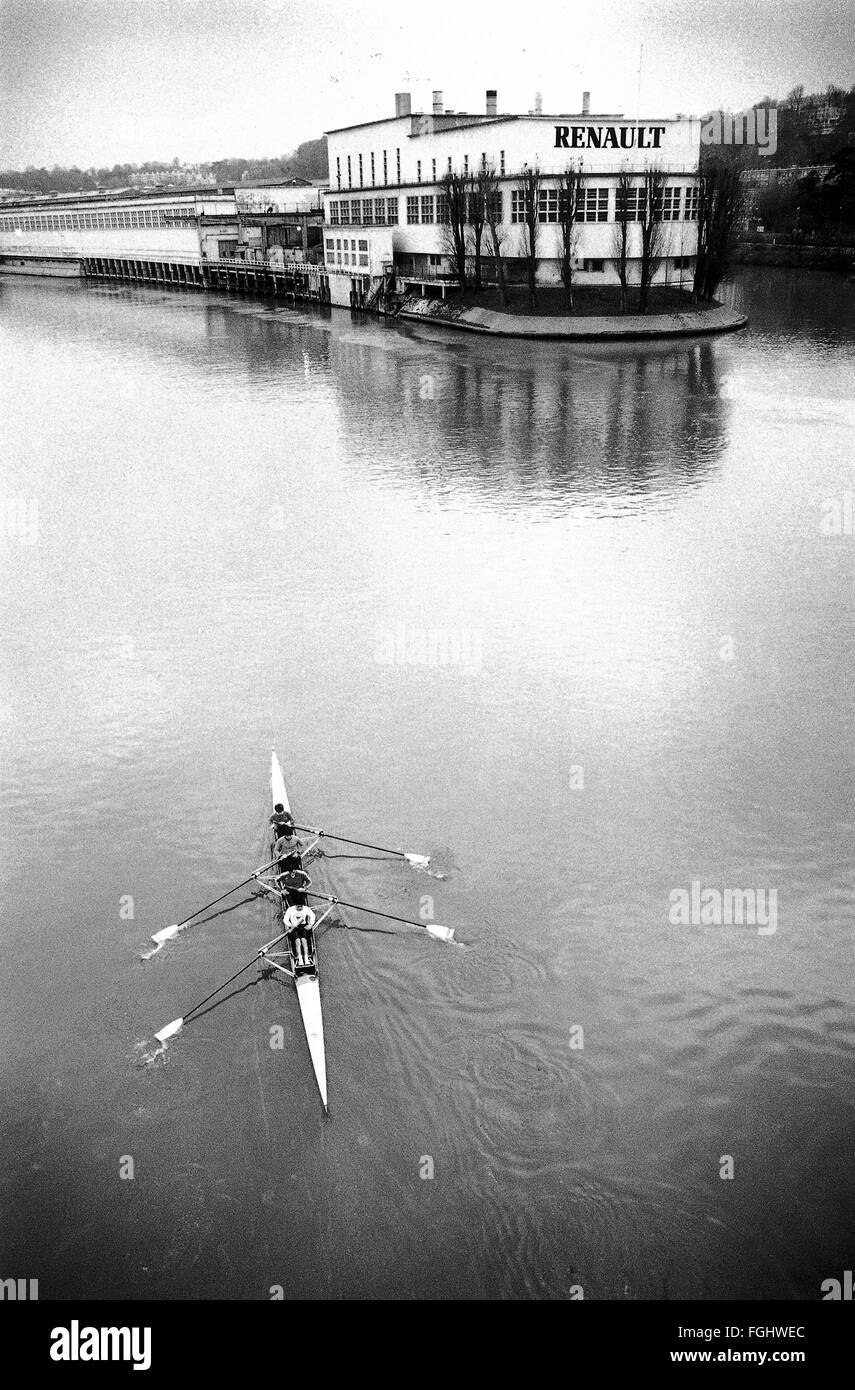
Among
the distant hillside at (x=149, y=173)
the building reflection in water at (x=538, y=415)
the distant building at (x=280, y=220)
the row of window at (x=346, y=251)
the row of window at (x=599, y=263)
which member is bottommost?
the building reflection in water at (x=538, y=415)

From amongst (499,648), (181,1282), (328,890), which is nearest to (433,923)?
(328,890)

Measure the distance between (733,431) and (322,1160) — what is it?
26.9 meters

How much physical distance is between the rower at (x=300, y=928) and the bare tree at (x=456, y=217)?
161 ft

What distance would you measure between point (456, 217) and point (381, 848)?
48.4m

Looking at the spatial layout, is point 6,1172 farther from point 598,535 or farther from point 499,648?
point 598,535

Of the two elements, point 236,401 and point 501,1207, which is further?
point 236,401

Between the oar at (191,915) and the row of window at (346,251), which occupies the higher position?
the row of window at (346,251)

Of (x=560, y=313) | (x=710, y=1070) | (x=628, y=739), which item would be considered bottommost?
(x=710, y=1070)

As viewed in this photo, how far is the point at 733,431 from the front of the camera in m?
31.1

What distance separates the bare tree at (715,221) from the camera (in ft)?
166

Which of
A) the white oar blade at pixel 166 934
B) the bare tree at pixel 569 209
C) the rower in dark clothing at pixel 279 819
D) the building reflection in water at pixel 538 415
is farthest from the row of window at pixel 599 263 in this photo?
the white oar blade at pixel 166 934

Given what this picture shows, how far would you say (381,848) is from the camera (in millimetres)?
12508

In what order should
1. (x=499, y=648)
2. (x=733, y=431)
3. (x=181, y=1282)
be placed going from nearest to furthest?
(x=181, y=1282)
(x=499, y=648)
(x=733, y=431)

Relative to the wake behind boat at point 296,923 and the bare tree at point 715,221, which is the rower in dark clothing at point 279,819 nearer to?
the wake behind boat at point 296,923
